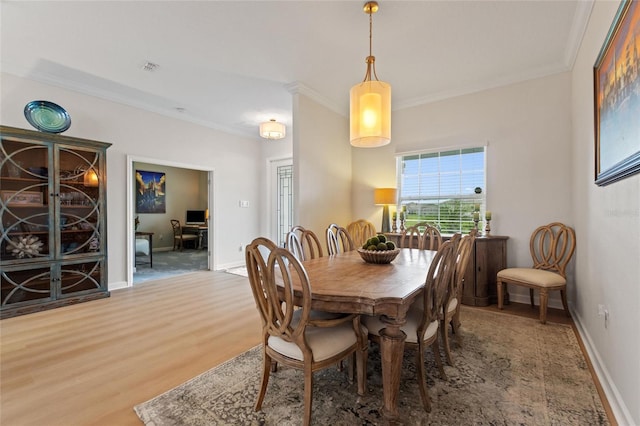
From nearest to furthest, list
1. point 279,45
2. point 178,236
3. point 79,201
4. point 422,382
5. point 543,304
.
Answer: point 422,382
point 543,304
point 279,45
point 79,201
point 178,236

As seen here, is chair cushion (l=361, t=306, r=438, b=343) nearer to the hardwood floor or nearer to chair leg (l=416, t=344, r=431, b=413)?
chair leg (l=416, t=344, r=431, b=413)

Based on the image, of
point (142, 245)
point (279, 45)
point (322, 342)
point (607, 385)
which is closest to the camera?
point (322, 342)

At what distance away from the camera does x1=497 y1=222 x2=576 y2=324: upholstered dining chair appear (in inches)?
110

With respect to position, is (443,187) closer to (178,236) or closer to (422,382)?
(422,382)

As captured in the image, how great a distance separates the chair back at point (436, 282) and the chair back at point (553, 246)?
2214 mm

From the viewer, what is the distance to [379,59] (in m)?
3.15

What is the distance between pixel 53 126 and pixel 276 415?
412 cm

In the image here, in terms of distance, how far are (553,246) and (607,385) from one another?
181cm

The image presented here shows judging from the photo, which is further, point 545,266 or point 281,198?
point 281,198

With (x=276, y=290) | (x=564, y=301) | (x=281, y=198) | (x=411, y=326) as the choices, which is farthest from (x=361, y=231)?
(x=276, y=290)

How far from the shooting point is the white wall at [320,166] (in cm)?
378

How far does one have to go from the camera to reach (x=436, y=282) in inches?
65.4

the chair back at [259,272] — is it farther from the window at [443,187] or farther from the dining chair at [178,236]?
the dining chair at [178,236]

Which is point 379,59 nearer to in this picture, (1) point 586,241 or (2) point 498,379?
(1) point 586,241
